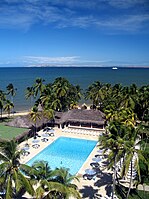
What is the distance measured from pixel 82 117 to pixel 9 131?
14.8 metres

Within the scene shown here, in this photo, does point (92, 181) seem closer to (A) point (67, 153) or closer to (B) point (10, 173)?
(A) point (67, 153)

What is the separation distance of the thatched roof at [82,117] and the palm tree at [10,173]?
3079 centimetres

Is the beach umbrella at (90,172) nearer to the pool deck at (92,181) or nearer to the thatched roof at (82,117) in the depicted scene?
the pool deck at (92,181)

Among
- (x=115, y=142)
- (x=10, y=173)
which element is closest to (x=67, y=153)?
(x=115, y=142)

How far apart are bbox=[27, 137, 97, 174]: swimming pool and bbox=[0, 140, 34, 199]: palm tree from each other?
14607 millimetres

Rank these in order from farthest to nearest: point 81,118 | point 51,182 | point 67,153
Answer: point 81,118 < point 67,153 < point 51,182

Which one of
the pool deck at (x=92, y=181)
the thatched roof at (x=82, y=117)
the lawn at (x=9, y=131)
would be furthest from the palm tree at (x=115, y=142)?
the thatched roof at (x=82, y=117)

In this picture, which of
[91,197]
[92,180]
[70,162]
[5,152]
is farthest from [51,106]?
[5,152]

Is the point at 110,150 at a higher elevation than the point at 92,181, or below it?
higher

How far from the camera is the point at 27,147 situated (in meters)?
39.4

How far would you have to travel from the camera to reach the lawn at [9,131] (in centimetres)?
4075

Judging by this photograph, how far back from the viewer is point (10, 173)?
60.8 feet

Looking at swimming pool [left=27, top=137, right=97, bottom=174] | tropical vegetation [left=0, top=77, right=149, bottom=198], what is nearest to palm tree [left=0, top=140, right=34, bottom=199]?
tropical vegetation [left=0, top=77, right=149, bottom=198]

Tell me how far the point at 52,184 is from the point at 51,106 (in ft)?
110
